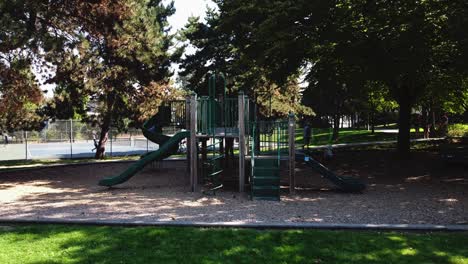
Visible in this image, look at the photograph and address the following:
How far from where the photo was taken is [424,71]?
49.3 feet

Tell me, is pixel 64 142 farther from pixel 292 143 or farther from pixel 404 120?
pixel 292 143

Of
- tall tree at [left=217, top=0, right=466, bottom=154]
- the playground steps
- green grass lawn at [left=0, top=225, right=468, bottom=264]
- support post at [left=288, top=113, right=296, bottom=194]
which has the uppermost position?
tall tree at [left=217, top=0, right=466, bottom=154]

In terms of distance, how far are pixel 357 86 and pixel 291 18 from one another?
13.2 feet

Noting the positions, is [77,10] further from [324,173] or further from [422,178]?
[422,178]

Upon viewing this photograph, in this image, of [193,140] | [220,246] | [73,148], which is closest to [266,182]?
[193,140]

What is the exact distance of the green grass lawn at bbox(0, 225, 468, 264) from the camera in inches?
220

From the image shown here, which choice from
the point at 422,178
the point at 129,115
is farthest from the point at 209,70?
the point at 422,178

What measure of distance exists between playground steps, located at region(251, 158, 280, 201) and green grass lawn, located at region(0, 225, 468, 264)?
3668mm

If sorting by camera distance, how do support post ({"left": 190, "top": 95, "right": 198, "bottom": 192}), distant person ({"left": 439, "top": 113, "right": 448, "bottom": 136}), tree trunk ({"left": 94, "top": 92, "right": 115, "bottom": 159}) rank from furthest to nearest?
distant person ({"left": 439, "top": 113, "right": 448, "bottom": 136})
tree trunk ({"left": 94, "top": 92, "right": 115, "bottom": 159})
support post ({"left": 190, "top": 95, "right": 198, "bottom": 192})

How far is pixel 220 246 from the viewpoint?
6102mm

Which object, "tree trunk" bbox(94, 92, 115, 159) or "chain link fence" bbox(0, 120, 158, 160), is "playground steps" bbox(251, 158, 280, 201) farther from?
"chain link fence" bbox(0, 120, 158, 160)

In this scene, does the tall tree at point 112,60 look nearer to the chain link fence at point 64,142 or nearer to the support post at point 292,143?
the chain link fence at point 64,142

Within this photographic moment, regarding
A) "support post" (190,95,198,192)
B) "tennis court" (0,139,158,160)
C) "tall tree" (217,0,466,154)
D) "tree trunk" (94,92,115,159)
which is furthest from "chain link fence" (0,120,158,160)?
"support post" (190,95,198,192)

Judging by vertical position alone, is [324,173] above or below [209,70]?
below
